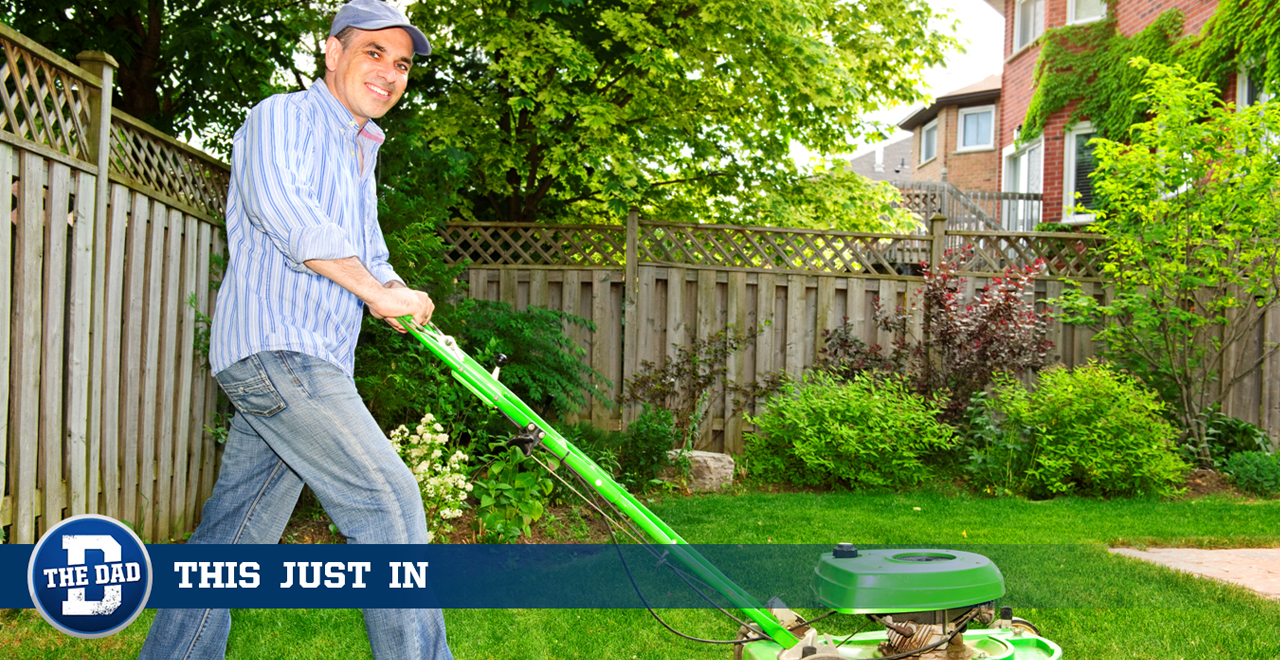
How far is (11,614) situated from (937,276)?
662 cm

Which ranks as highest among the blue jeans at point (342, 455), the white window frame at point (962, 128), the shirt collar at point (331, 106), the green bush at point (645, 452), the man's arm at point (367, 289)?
the white window frame at point (962, 128)

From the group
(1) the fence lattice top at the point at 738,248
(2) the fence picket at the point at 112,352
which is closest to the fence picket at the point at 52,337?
(2) the fence picket at the point at 112,352

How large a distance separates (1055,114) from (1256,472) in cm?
1014

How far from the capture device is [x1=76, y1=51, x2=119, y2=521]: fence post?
3.74 metres

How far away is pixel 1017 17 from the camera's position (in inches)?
680

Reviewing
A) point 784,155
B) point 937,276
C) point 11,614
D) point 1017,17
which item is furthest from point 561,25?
point 1017,17

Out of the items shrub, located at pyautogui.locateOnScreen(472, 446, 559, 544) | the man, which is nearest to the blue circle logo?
the man

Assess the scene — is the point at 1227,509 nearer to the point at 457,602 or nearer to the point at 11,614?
the point at 457,602

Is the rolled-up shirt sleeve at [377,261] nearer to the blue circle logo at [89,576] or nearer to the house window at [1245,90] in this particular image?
the blue circle logo at [89,576]

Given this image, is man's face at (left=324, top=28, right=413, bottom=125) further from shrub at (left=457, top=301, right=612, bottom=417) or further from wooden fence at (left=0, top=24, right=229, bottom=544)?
shrub at (left=457, top=301, right=612, bottom=417)

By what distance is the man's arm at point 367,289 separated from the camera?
7.23 feet

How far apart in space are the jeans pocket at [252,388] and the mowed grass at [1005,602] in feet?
4.19

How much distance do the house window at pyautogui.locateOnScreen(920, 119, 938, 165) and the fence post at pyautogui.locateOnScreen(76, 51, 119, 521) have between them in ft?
78.2

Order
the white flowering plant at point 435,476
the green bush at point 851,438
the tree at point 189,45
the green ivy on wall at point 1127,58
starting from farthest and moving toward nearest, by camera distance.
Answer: the green ivy on wall at point 1127,58, the green bush at point 851,438, the tree at point 189,45, the white flowering plant at point 435,476
